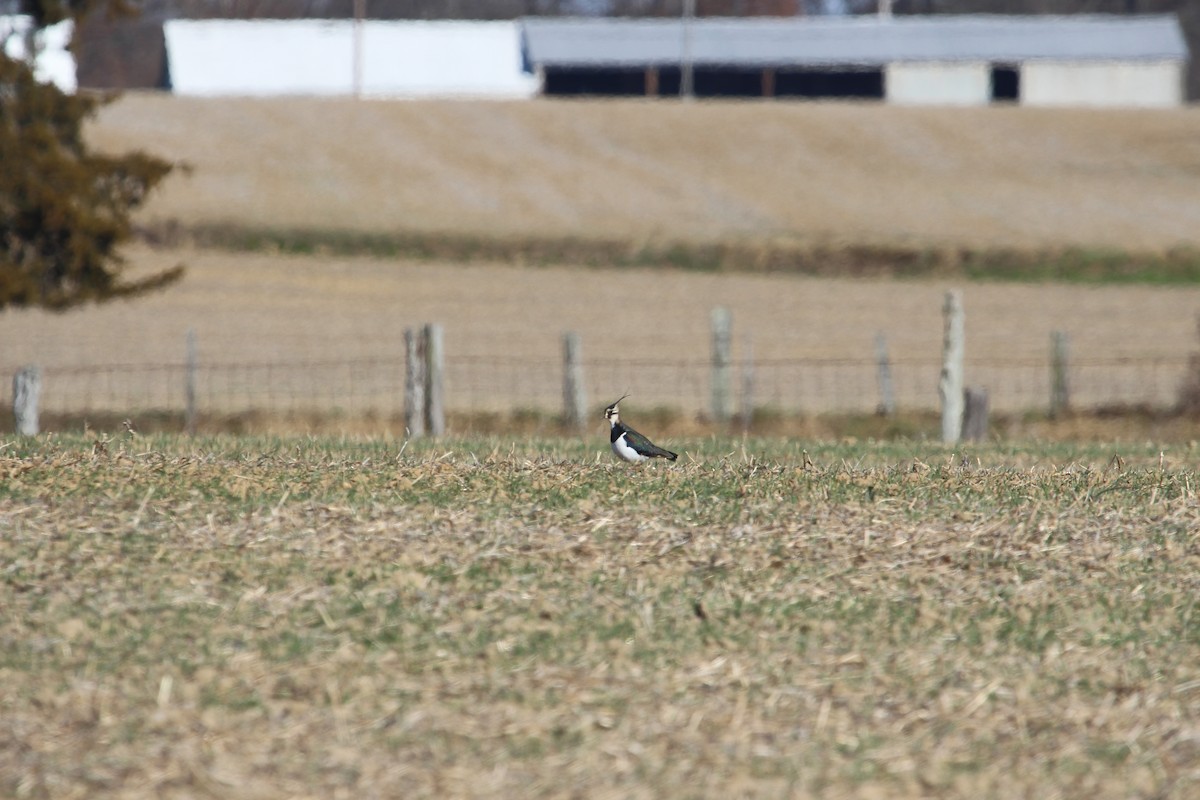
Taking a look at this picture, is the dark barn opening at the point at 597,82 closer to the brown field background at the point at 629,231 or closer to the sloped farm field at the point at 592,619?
the brown field background at the point at 629,231

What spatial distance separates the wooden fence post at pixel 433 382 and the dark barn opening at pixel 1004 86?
64.2 metres

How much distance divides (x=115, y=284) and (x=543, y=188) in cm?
2731

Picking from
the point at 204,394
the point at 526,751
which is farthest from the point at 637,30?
the point at 526,751

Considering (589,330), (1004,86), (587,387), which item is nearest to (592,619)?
(587,387)

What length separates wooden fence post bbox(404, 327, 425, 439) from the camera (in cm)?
1834

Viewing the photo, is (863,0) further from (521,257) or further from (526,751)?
(526,751)

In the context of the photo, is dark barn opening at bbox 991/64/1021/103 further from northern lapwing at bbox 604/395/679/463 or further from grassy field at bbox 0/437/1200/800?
grassy field at bbox 0/437/1200/800

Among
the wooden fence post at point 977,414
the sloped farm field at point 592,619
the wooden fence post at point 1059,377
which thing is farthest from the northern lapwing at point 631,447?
the wooden fence post at point 1059,377

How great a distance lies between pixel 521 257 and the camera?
140 feet

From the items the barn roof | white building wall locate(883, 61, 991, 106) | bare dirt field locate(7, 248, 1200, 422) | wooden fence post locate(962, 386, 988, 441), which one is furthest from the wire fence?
white building wall locate(883, 61, 991, 106)

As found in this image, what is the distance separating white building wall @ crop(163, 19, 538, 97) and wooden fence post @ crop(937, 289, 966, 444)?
61549 mm

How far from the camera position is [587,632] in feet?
25.7

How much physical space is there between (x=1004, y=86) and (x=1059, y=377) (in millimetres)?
58991

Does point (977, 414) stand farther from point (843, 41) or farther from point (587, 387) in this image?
point (843, 41)
